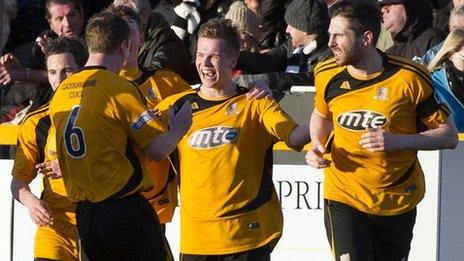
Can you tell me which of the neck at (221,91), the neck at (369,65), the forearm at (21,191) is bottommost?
the forearm at (21,191)

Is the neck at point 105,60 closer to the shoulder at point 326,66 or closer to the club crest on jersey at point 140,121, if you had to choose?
the club crest on jersey at point 140,121

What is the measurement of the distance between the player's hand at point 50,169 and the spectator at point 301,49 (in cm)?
249

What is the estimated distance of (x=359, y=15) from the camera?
8.29 metres

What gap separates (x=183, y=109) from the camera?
24.7ft

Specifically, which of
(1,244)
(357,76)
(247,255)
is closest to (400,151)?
(357,76)

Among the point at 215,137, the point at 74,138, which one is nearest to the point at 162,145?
the point at 74,138

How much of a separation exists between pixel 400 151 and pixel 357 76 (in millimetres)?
518

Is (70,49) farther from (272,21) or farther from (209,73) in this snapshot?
(272,21)

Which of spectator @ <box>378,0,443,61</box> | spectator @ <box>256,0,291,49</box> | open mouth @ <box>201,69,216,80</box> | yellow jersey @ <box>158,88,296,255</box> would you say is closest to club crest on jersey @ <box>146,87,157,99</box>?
yellow jersey @ <box>158,88,296,255</box>

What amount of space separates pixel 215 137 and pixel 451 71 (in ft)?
7.47

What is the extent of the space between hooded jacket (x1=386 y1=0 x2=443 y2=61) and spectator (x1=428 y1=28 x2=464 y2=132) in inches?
31.5

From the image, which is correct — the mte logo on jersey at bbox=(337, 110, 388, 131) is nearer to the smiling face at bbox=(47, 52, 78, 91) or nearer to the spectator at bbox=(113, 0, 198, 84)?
the smiling face at bbox=(47, 52, 78, 91)

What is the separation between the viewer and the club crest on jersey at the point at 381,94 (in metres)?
8.23

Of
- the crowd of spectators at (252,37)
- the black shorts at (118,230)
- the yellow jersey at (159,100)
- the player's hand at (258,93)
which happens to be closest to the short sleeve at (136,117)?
the black shorts at (118,230)
